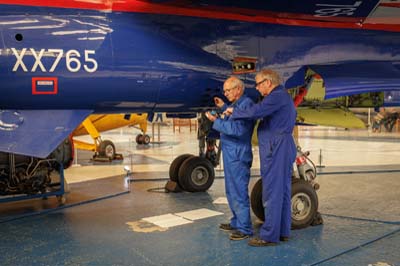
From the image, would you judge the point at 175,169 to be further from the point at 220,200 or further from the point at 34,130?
the point at 34,130

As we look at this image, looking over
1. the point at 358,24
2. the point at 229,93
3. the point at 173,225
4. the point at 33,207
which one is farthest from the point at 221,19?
the point at 33,207

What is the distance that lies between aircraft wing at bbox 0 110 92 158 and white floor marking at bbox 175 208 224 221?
1.85 metres

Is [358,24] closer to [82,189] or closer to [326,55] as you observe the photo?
[326,55]

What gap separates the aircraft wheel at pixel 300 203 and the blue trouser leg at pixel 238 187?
0.47 metres

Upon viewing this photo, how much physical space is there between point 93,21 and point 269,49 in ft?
6.65

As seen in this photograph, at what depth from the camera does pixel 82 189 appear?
733 cm

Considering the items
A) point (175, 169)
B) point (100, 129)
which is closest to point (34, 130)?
point (175, 169)

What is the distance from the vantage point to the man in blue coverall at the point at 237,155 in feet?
13.7

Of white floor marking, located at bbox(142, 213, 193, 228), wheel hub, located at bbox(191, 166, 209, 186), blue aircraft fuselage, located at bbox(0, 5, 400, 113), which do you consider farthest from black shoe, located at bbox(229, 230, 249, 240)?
wheel hub, located at bbox(191, 166, 209, 186)

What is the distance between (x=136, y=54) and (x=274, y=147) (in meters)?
1.65

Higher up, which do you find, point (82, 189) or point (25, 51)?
point (25, 51)

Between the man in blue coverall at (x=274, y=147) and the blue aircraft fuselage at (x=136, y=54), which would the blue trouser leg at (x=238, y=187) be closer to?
the man in blue coverall at (x=274, y=147)

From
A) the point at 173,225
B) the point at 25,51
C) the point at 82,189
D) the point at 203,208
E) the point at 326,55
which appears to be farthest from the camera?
the point at 82,189

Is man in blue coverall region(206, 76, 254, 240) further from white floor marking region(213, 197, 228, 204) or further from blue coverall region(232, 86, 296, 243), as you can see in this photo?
white floor marking region(213, 197, 228, 204)
